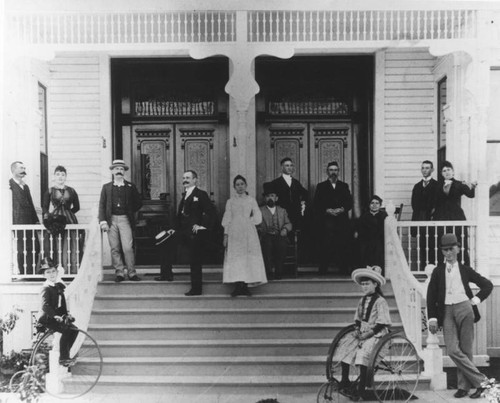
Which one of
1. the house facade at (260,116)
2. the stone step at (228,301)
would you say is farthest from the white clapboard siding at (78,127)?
the stone step at (228,301)

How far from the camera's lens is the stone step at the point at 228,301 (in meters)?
9.38

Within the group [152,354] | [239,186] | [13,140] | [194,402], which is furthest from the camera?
[13,140]

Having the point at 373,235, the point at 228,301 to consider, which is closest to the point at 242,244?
the point at 228,301

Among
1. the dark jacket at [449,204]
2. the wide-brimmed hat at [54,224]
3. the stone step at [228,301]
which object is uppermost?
the dark jacket at [449,204]

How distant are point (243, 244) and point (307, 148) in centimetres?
301

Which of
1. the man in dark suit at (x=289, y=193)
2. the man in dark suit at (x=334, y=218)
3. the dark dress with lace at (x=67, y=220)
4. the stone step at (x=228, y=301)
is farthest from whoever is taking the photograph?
the man in dark suit at (x=289, y=193)

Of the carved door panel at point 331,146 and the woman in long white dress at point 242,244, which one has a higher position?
the carved door panel at point 331,146

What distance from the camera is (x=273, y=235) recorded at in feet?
33.1

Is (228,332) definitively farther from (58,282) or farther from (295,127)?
(295,127)

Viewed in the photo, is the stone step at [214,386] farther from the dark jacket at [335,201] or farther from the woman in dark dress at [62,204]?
the dark jacket at [335,201]

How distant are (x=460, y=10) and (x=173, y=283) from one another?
543 centimetres

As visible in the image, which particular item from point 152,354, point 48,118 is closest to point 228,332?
point 152,354

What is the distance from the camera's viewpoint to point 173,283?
31.8 ft

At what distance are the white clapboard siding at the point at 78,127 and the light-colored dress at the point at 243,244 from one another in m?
2.97
